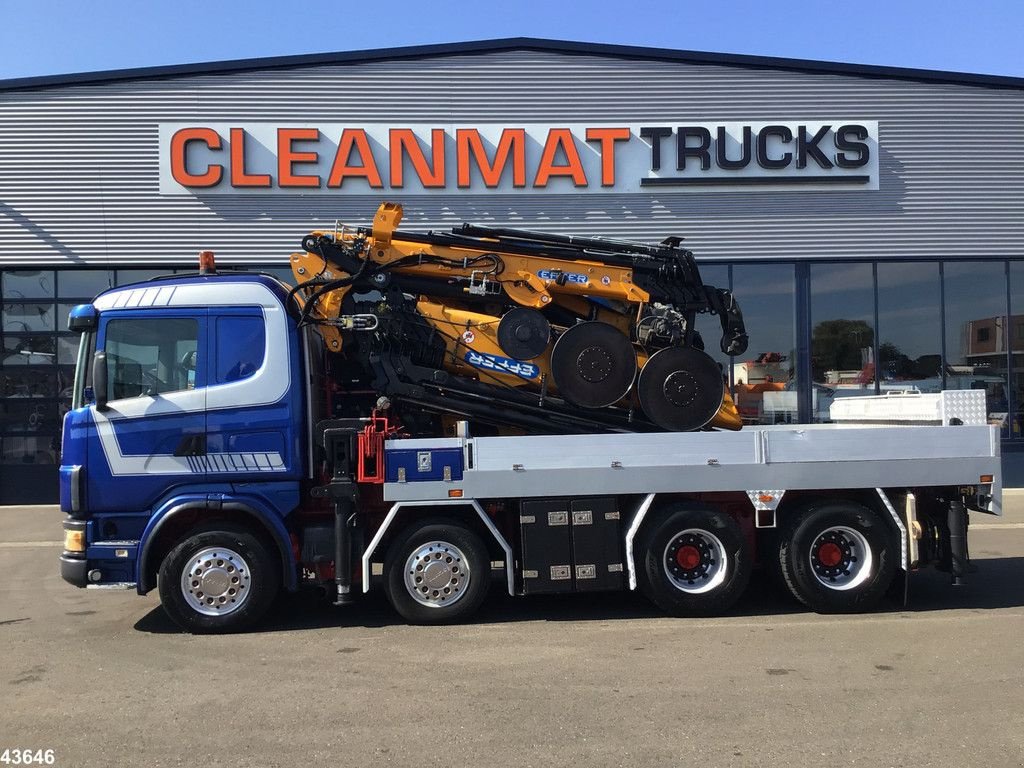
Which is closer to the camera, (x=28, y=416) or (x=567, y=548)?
(x=567, y=548)

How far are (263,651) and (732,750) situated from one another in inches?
139

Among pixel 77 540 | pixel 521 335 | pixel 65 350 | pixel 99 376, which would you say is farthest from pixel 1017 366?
pixel 65 350

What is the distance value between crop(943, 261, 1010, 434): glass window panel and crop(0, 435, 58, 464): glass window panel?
1591 cm

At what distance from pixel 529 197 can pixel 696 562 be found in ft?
29.4

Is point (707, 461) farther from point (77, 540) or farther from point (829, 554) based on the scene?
point (77, 540)

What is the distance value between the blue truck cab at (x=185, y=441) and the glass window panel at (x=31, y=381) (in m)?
8.90

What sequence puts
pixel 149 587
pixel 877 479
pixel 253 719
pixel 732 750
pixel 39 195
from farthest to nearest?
pixel 39 195 → pixel 877 479 → pixel 149 587 → pixel 253 719 → pixel 732 750

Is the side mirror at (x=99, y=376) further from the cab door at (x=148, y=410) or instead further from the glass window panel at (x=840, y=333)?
the glass window panel at (x=840, y=333)

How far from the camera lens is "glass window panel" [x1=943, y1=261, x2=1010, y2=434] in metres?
15.2

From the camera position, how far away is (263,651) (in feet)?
20.4

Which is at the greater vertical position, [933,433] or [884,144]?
[884,144]

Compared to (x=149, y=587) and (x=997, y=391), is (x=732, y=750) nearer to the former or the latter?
(x=149, y=587)

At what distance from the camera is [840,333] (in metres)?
15.0

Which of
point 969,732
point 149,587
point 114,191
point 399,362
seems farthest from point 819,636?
point 114,191
